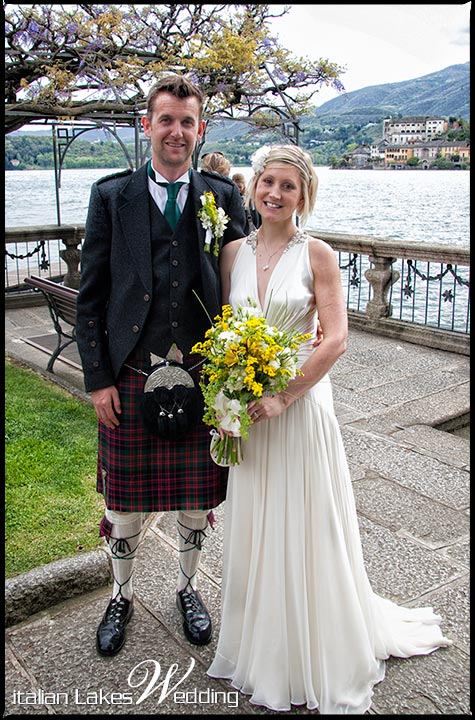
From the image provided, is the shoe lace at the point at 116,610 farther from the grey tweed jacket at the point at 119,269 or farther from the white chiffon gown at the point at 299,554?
the grey tweed jacket at the point at 119,269

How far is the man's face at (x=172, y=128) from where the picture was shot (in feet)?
8.02

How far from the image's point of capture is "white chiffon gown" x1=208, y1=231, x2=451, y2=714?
2395 mm

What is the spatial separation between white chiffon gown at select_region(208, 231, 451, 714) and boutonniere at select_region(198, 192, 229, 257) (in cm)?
21

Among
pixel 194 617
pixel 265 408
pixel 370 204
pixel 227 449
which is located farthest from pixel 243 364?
pixel 370 204

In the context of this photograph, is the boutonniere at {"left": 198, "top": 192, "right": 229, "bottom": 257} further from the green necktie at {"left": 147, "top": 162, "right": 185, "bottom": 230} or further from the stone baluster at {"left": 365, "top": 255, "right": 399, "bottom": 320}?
the stone baluster at {"left": 365, "top": 255, "right": 399, "bottom": 320}

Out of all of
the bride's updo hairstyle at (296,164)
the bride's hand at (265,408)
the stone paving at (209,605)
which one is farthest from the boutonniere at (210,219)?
the stone paving at (209,605)

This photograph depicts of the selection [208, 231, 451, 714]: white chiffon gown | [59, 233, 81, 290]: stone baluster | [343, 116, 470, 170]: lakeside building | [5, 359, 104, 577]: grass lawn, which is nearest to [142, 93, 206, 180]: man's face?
[208, 231, 451, 714]: white chiffon gown

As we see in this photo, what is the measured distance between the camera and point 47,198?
13578mm

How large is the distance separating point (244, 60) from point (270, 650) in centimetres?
746

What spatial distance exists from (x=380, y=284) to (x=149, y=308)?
6.00 m

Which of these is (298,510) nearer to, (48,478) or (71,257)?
(48,478)

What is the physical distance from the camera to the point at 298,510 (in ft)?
7.84

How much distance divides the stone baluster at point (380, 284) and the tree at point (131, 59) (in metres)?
2.45

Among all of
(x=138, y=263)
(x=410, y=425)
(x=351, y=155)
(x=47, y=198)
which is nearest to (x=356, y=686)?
(x=138, y=263)
